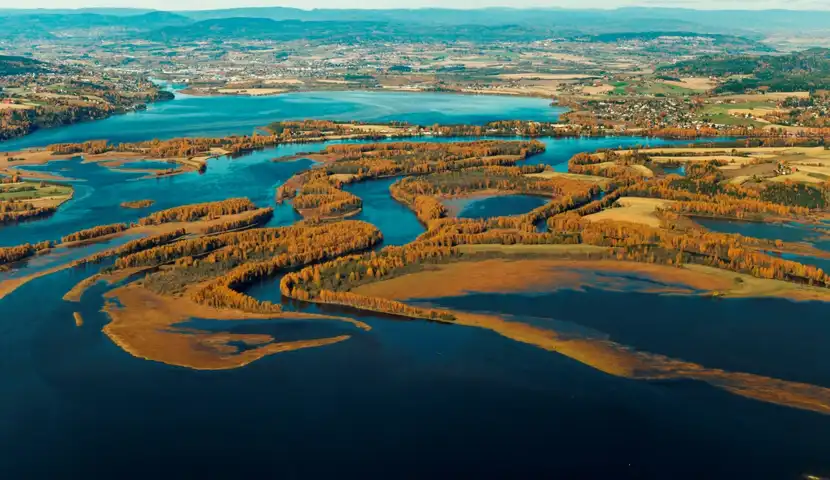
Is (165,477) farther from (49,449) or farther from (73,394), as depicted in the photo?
(73,394)

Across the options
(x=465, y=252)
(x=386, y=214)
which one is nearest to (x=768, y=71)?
(x=386, y=214)

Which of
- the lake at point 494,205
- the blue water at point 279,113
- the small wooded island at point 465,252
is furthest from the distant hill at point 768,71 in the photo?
the lake at point 494,205

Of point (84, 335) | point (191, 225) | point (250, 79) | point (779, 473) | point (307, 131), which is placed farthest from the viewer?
point (250, 79)

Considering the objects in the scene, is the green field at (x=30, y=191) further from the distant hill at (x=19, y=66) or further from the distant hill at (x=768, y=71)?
the distant hill at (x=768, y=71)

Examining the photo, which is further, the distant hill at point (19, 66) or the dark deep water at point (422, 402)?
the distant hill at point (19, 66)

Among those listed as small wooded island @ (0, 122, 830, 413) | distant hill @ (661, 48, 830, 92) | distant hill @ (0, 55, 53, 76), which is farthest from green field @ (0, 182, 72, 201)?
distant hill @ (661, 48, 830, 92)

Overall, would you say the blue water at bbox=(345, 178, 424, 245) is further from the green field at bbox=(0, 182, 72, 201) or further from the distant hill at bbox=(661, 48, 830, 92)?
the distant hill at bbox=(661, 48, 830, 92)

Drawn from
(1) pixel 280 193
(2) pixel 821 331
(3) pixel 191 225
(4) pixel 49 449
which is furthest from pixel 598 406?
(1) pixel 280 193
